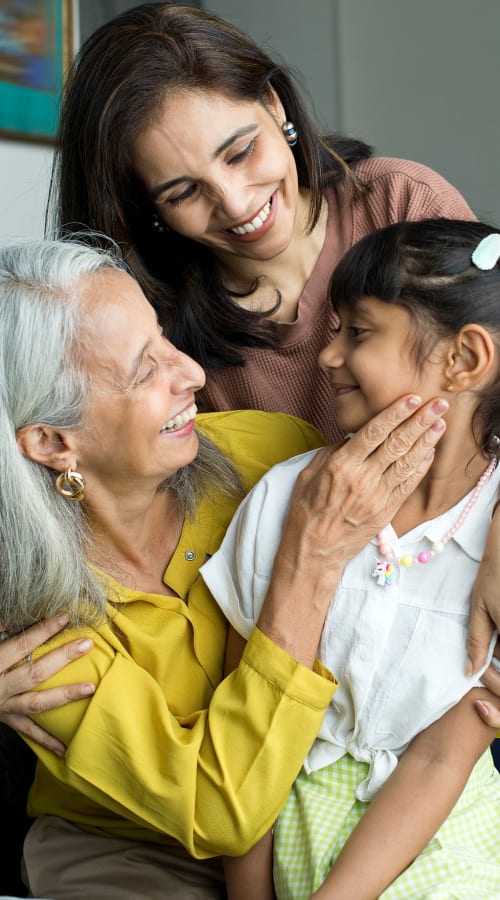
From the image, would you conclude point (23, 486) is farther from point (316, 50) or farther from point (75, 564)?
point (316, 50)

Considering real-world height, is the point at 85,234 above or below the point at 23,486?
above

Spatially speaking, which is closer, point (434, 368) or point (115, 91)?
point (434, 368)

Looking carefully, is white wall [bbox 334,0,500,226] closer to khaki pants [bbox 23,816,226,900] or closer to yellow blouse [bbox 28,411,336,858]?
yellow blouse [bbox 28,411,336,858]

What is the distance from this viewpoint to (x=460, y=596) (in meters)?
1.46

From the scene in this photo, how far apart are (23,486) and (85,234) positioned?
524 mm

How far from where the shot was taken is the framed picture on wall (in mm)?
3695

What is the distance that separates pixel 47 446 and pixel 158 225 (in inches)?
23.9

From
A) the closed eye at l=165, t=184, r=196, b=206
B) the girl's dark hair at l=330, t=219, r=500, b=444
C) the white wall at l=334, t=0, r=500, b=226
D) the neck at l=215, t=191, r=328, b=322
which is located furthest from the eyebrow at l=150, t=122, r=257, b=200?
the white wall at l=334, t=0, r=500, b=226

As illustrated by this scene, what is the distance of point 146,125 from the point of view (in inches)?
68.6

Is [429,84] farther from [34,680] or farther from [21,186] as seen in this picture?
[34,680]

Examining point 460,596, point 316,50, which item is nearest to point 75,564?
point 460,596

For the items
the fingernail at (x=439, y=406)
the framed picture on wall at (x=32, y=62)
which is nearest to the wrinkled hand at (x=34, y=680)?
the fingernail at (x=439, y=406)

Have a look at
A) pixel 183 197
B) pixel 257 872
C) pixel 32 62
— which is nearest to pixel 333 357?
pixel 183 197

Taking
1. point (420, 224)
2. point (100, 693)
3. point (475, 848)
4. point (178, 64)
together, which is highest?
point (178, 64)
